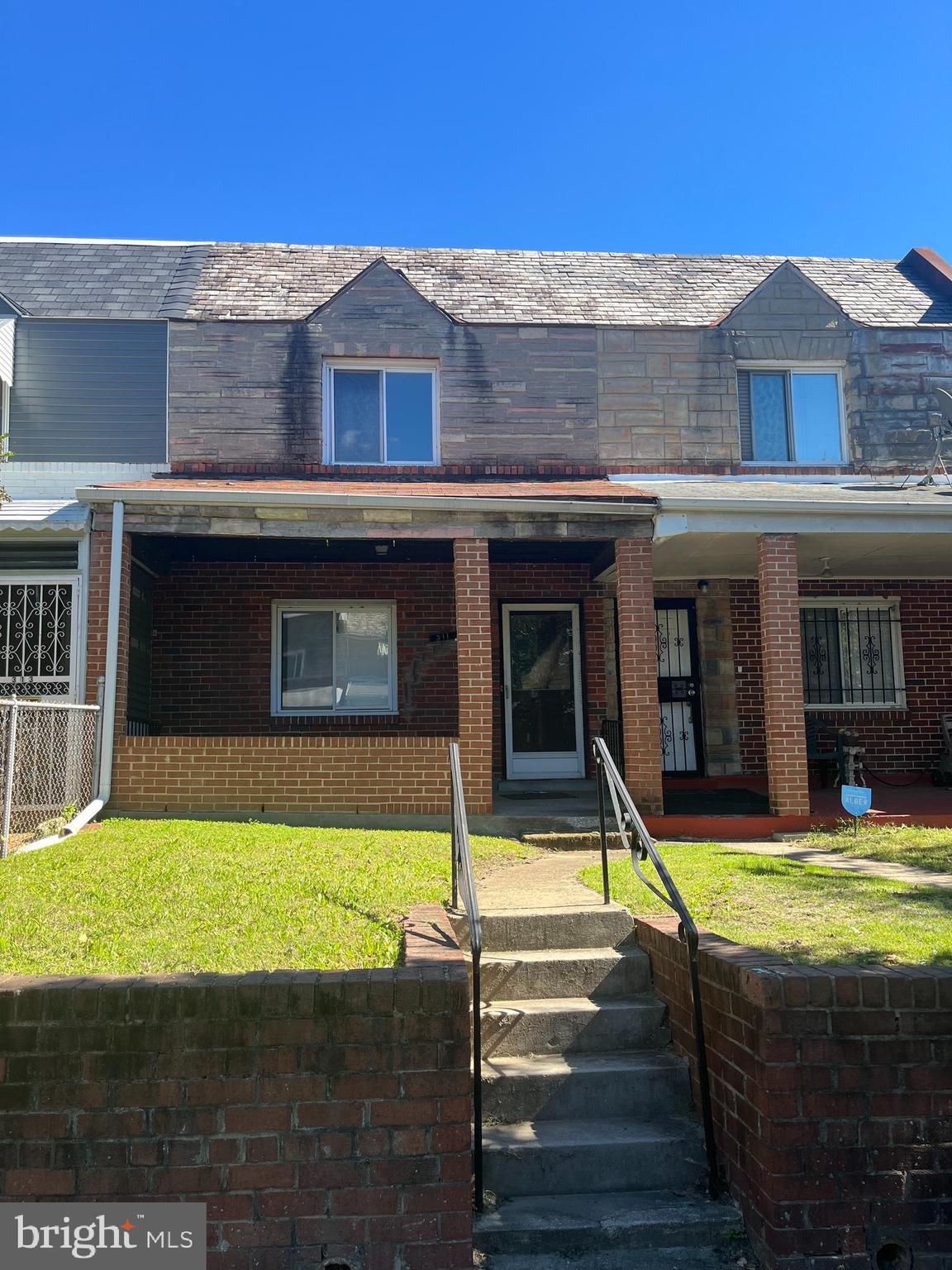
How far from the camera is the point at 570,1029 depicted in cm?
479

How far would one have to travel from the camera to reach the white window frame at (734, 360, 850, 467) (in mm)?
12961

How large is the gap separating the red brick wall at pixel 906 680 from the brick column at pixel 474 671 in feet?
13.7

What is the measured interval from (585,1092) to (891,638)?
991 cm

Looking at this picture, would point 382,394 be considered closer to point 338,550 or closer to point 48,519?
point 338,550

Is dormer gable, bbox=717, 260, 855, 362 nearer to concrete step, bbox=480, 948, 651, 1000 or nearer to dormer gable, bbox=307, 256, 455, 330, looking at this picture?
dormer gable, bbox=307, 256, 455, 330

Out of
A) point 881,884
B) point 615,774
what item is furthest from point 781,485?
point 615,774

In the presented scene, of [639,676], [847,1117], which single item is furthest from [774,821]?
[847,1117]

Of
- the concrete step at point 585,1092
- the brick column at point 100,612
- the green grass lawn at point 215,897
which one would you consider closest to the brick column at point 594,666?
the green grass lawn at point 215,897

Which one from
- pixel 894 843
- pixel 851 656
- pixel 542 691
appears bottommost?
pixel 894 843

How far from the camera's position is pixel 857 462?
12875 mm

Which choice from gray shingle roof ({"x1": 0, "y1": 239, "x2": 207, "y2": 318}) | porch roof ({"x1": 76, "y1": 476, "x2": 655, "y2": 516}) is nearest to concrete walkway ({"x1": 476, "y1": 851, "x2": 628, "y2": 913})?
porch roof ({"x1": 76, "y1": 476, "x2": 655, "y2": 516})

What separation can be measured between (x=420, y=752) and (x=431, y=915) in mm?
4398

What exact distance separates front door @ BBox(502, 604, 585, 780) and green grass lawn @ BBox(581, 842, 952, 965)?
438 cm

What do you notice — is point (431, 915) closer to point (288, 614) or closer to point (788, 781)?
point (788, 781)
